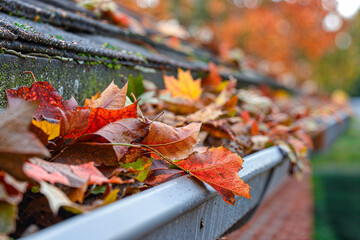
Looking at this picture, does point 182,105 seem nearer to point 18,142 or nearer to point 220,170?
point 220,170

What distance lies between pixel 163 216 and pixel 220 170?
30 centimetres

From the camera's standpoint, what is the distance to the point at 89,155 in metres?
0.76

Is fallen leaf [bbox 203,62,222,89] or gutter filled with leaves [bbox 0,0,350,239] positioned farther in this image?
fallen leaf [bbox 203,62,222,89]

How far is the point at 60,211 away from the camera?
0.62m

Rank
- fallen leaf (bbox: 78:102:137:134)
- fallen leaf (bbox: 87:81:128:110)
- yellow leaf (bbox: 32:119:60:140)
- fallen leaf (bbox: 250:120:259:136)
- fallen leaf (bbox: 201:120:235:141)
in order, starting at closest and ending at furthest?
1. yellow leaf (bbox: 32:119:60:140)
2. fallen leaf (bbox: 78:102:137:134)
3. fallen leaf (bbox: 87:81:128:110)
4. fallen leaf (bbox: 201:120:235:141)
5. fallen leaf (bbox: 250:120:259:136)

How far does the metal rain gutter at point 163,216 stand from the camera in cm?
46

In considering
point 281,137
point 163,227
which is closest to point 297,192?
point 281,137

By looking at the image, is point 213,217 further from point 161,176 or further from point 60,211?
point 60,211

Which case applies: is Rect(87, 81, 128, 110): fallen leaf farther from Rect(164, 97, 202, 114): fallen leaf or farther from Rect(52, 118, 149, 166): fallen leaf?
Rect(164, 97, 202, 114): fallen leaf

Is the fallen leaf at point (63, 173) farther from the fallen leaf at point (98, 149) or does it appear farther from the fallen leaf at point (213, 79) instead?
the fallen leaf at point (213, 79)

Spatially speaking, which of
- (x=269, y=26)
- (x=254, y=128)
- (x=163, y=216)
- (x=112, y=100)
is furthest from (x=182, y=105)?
(x=269, y=26)

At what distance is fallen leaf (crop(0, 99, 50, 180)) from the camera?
518 millimetres

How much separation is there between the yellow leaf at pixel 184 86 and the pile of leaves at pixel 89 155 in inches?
7.6

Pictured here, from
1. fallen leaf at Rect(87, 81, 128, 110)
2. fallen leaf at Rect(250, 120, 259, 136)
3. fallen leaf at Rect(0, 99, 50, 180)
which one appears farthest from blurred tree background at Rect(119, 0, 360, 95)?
fallen leaf at Rect(0, 99, 50, 180)
